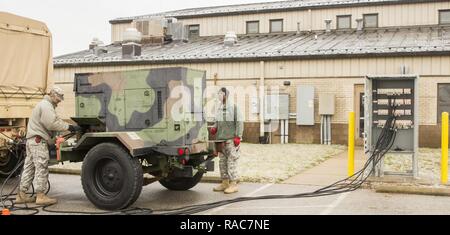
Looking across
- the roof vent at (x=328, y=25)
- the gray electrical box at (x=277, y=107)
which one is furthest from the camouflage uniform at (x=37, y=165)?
the roof vent at (x=328, y=25)

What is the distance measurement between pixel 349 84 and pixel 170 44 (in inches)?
457

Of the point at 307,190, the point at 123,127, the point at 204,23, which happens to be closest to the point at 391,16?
the point at 204,23

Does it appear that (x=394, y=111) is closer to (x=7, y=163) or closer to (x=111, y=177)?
(x=111, y=177)

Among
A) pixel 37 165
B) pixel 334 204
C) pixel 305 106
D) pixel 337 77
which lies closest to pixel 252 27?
pixel 305 106

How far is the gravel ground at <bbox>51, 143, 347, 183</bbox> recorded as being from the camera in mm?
11711

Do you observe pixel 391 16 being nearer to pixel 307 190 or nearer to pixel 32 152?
pixel 307 190

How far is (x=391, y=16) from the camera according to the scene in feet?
85.8

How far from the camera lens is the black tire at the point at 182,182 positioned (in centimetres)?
996

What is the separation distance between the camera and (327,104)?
2031 centimetres

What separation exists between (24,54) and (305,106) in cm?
1206

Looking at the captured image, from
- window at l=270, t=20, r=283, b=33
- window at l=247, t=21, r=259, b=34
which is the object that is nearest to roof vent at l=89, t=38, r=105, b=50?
window at l=247, t=21, r=259, b=34

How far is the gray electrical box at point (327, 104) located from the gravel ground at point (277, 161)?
4.59ft

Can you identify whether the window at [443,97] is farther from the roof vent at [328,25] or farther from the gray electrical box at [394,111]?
the roof vent at [328,25]

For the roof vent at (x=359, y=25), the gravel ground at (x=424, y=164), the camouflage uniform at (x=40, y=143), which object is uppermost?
the roof vent at (x=359, y=25)
